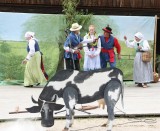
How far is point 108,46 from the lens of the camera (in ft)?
34.6

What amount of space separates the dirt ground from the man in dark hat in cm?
238

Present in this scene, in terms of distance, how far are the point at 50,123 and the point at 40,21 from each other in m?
7.24

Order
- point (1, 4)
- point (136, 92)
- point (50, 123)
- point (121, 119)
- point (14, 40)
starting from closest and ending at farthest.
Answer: point (50, 123), point (121, 119), point (136, 92), point (14, 40), point (1, 4)

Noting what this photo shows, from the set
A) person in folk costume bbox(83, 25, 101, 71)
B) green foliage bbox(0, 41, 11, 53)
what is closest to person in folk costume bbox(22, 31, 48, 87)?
green foliage bbox(0, 41, 11, 53)

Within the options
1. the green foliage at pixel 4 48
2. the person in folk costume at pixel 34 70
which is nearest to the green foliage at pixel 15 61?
the green foliage at pixel 4 48

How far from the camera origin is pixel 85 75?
693 cm

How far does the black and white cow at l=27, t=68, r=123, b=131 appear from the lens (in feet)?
22.1

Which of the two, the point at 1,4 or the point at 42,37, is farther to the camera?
the point at 1,4

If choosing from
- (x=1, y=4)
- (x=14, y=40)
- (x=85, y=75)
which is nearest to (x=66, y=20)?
(x=14, y=40)

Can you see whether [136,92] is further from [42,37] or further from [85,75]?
[85,75]

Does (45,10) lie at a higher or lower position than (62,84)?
higher

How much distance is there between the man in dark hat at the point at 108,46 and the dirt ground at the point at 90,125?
2.38 meters

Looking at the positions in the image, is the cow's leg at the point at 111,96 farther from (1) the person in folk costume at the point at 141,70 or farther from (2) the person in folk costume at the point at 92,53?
(1) the person in folk costume at the point at 141,70

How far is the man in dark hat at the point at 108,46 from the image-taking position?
10.1 m
